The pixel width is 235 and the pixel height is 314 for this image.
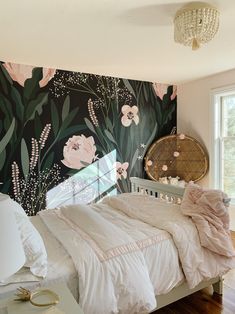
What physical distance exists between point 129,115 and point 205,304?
2.77 m

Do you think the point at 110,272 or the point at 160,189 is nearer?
the point at 110,272

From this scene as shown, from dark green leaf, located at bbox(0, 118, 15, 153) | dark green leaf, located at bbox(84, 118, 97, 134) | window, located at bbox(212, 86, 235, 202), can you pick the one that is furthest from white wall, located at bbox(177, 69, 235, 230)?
dark green leaf, located at bbox(0, 118, 15, 153)

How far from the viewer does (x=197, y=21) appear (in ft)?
6.10

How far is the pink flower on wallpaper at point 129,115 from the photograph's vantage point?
3.98 metres

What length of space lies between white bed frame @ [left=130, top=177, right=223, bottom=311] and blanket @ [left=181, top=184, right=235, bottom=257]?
0.97 feet

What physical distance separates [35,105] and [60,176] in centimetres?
101

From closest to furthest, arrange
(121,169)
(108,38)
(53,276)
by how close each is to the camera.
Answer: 1. (53,276)
2. (108,38)
3. (121,169)

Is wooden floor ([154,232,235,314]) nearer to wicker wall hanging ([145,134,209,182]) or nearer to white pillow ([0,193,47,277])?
white pillow ([0,193,47,277])

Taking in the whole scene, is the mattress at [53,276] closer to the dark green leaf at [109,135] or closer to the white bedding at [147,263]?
the white bedding at [147,263]

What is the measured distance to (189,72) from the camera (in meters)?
3.60

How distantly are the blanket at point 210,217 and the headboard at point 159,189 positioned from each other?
30 centimetres

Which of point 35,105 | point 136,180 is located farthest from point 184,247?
point 35,105

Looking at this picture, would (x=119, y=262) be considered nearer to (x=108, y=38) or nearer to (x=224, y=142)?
(x=108, y=38)

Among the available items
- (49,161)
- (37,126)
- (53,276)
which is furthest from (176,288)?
(37,126)
